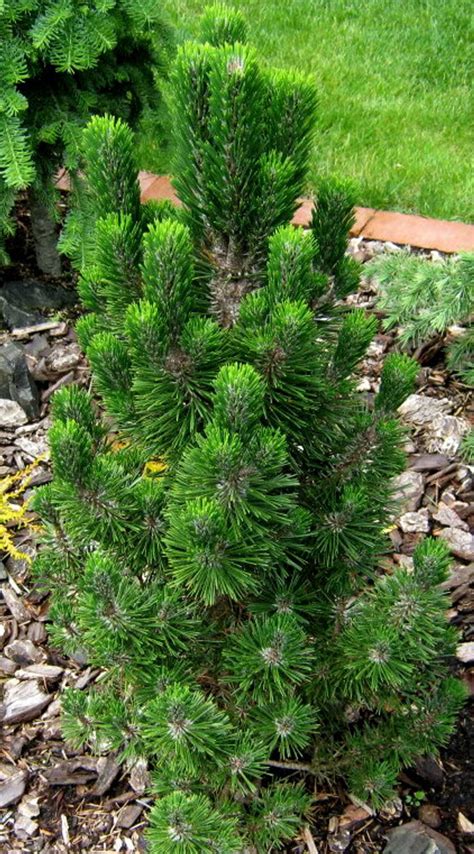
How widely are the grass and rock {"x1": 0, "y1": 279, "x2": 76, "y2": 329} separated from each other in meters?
0.88

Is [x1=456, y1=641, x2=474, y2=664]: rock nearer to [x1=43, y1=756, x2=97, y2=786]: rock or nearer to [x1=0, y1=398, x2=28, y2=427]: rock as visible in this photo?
[x1=43, y1=756, x2=97, y2=786]: rock

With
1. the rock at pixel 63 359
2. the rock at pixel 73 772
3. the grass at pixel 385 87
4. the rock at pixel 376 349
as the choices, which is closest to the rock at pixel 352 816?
the rock at pixel 73 772

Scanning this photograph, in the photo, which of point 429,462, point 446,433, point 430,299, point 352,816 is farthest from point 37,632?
point 430,299

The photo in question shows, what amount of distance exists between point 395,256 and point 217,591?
2221mm

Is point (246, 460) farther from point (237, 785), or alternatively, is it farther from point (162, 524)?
point (237, 785)

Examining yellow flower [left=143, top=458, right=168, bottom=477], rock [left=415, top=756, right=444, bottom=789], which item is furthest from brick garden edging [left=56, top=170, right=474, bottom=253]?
rock [left=415, top=756, right=444, bottom=789]

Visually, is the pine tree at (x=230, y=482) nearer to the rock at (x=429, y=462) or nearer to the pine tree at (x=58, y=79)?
the rock at (x=429, y=462)

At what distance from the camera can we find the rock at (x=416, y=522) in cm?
324

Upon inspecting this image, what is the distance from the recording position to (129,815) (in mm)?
2496

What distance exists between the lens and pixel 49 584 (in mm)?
2340

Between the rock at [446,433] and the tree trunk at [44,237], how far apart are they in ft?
6.18

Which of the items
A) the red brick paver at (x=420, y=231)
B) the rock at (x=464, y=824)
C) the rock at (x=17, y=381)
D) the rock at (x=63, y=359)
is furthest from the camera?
the red brick paver at (x=420, y=231)

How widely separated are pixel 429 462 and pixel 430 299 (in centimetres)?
62

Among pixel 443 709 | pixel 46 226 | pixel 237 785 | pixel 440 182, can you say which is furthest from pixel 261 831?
pixel 440 182
